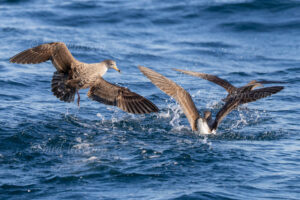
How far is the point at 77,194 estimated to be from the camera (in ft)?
18.5

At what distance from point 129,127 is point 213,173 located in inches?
97.3

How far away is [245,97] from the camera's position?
25.2 feet

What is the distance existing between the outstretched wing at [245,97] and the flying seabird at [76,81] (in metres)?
1.27

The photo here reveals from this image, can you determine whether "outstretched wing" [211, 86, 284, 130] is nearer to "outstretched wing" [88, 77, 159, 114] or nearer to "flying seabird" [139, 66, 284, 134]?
"flying seabird" [139, 66, 284, 134]

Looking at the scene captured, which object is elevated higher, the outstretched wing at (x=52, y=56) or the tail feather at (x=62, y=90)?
the outstretched wing at (x=52, y=56)

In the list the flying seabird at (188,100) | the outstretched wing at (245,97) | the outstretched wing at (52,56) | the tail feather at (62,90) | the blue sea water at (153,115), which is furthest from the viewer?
the outstretched wing at (52,56)

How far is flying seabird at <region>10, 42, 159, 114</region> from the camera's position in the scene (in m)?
Answer: 7.90

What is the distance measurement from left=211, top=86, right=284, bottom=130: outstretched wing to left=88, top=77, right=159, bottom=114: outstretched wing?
4.17 feet

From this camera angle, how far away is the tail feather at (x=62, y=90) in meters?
7.89

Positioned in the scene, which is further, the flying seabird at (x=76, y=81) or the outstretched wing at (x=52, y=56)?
the outstretched wing at (x=52, y=56)

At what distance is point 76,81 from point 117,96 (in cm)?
73

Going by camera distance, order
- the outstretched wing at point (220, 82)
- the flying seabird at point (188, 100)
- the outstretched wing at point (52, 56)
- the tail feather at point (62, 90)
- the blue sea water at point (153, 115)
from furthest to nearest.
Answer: the outstretched wing at point (220, 82) < the outstretched wing at point (52, 56) < the tail feather at point (62, 90) < the flying seabird at point (188, 100) < the blue sea water at point (153, 115)

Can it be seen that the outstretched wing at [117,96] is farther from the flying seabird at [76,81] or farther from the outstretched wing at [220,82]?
the outstretched wing at [220,82]

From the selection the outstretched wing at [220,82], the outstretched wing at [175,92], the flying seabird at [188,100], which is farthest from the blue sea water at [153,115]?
the outstretched wing at [220,82]
